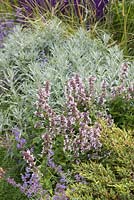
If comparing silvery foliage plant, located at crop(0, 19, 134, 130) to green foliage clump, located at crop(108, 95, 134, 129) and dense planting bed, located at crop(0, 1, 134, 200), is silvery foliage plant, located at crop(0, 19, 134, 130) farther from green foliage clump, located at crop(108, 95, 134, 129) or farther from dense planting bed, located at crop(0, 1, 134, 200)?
green foliage clump, located at crop(108, 95, 134, 129)

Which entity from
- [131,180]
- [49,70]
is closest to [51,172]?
[131,180]

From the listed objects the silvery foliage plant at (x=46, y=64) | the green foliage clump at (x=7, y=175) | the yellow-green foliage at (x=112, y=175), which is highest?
the silvery foliage plant at (x=46, y=64)

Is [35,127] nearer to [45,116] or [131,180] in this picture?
[45,116]

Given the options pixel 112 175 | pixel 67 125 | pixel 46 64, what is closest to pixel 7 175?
pixel 67 125

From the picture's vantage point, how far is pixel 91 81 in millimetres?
2979

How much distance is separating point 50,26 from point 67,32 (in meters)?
0.22

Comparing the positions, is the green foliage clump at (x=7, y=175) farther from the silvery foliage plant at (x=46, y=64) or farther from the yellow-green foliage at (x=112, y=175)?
the yellow-green foliage at (x=112, y=175)

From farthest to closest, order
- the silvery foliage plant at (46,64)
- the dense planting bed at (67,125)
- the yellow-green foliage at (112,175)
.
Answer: the silvery foliage plant at (46,64)
the dense planting bed at (67,125)
the yellow-green foliage at (112,175)

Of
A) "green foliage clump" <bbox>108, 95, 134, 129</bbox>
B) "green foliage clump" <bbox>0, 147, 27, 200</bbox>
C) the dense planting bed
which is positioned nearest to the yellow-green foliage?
the dense planting bed

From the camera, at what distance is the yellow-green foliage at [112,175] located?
2449 mm

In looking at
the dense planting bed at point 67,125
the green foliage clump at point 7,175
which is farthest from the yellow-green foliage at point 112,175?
the green foliage clump at point 7,175

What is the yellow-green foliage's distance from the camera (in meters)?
2.45

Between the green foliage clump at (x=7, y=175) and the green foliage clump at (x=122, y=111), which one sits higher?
the green foliage clump at (x=122, y=111)

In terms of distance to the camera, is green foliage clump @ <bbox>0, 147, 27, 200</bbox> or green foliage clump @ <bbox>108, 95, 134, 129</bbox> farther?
green foliage clump @ <bbox>108, 95, 134, 129</bbox>
